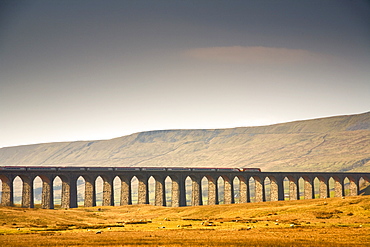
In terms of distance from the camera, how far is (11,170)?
333 ft

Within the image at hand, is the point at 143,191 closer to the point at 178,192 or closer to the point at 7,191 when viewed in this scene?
the point at 178,192

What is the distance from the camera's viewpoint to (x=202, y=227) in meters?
60.0

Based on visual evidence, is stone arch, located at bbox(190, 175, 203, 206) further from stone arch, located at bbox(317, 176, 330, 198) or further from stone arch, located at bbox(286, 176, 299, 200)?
stone arch, located at bbox(317, 176, 330, 198)

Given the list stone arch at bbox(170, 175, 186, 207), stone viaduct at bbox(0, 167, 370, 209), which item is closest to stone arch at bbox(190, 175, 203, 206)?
stone viaduct at bbox(0, 167, 370, 209)

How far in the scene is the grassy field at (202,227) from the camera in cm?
4328

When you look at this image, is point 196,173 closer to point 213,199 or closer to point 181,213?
A: point 213,199

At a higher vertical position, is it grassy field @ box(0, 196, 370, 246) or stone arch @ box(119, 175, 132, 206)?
stone arch @ box(119, 175, 132, 206)

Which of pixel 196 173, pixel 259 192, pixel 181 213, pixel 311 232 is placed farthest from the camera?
pixel 259 192

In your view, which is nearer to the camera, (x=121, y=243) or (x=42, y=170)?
(x=121, y=243)

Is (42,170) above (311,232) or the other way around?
above

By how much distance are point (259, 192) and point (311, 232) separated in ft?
332

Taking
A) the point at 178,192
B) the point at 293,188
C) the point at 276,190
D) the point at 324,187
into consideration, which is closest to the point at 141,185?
the point at 178,192

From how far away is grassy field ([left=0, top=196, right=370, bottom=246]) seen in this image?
43.3 meters

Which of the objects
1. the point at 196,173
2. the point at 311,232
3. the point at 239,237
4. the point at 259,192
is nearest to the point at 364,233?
the point at 311,232
